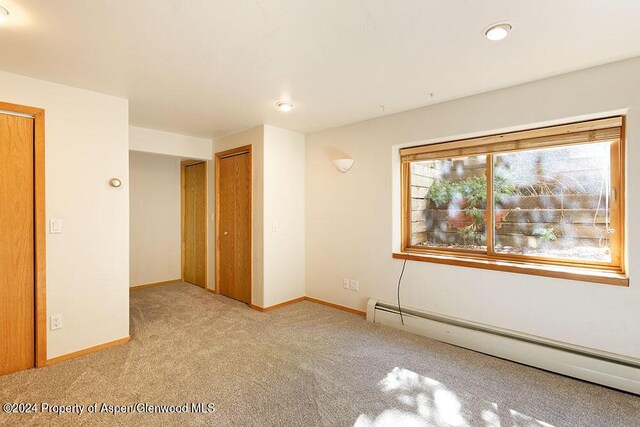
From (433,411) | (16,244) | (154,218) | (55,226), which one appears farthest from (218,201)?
(433,411)

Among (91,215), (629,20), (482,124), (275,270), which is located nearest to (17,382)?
(91,215)

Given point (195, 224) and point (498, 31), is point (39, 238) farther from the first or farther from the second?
point (498, 31)

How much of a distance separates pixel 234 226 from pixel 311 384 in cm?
263

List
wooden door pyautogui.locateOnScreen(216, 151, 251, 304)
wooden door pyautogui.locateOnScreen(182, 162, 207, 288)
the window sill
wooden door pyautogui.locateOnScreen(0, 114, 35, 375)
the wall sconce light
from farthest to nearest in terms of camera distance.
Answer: wooden door pyautogui.locateOnScreen(182, 162, 207, 288) < wooden door pyautogui.locateOnScreen(216, 151, 251, 304) < the wall sconce light < wooden door pyautogui.locateOnScreen(0, 114, 35, 375) < the window sill

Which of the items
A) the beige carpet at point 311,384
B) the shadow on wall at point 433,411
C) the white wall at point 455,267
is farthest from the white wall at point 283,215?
the shadow on wall at point 433,411

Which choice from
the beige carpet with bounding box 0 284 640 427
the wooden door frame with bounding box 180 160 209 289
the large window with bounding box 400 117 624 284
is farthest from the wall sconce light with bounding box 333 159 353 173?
the wooden door frame with bounding box 180 160 209 289

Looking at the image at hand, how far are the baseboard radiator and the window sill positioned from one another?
1.72 feet

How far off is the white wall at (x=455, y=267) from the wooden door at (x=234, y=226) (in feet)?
2.78

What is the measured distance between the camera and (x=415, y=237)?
11.8 ft

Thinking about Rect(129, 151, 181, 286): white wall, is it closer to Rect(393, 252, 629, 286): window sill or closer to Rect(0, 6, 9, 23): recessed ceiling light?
Rect(0, 6, 9, 23): recessed ceiling light

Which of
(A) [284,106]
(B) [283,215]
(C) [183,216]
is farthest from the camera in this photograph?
(C) [183,216]

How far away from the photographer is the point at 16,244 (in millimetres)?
2473

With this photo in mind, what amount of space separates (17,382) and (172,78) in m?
2.57

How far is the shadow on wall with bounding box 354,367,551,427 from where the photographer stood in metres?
1.91
